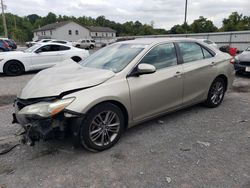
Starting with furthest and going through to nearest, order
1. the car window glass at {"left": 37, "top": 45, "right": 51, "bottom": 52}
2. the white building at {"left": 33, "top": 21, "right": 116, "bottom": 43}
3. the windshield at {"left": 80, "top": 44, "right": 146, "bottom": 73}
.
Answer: the white building at {"left": 33, "top": 21, "right": 116, "bottom": 43} < the car window glass at {"left": 37, "top": 45, "right": 51, "bottom": 52} < the windshield at {"left": 80, "top": 44, "right": 146, "bottom": 73}

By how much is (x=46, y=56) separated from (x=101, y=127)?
7632 mm

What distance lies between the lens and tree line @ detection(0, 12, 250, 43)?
50.3 m

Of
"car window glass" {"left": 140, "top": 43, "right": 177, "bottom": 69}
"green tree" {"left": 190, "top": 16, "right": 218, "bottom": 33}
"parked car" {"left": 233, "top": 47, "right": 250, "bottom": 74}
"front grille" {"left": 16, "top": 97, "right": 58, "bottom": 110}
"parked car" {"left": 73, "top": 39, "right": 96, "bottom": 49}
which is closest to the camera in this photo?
"front grille" {"left": 16, "top": 97, "right": 58, "bottom": 110}

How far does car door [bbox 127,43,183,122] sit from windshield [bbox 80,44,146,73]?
23 centimetres

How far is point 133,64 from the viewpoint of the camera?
3424 mm

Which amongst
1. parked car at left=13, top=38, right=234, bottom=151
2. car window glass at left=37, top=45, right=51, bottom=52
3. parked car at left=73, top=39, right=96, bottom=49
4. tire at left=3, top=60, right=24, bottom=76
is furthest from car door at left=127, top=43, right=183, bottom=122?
parked car at left=73, top=39, right=96, bottom=49

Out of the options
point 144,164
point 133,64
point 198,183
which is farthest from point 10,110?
point 198,183

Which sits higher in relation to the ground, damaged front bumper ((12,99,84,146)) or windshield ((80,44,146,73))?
windshield ((80,44,146,73))

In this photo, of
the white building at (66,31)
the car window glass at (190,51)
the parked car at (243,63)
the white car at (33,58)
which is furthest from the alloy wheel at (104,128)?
the white building at (66,31)

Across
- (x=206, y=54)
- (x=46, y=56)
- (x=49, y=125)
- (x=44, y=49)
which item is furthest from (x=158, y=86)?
(x=44, y=49)

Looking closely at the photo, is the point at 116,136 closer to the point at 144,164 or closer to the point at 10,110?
the point at 144,164

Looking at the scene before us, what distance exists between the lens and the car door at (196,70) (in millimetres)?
4160

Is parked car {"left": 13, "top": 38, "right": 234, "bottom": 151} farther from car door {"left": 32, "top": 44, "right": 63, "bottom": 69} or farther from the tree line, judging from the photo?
the tree line

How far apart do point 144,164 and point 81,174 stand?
82cm
